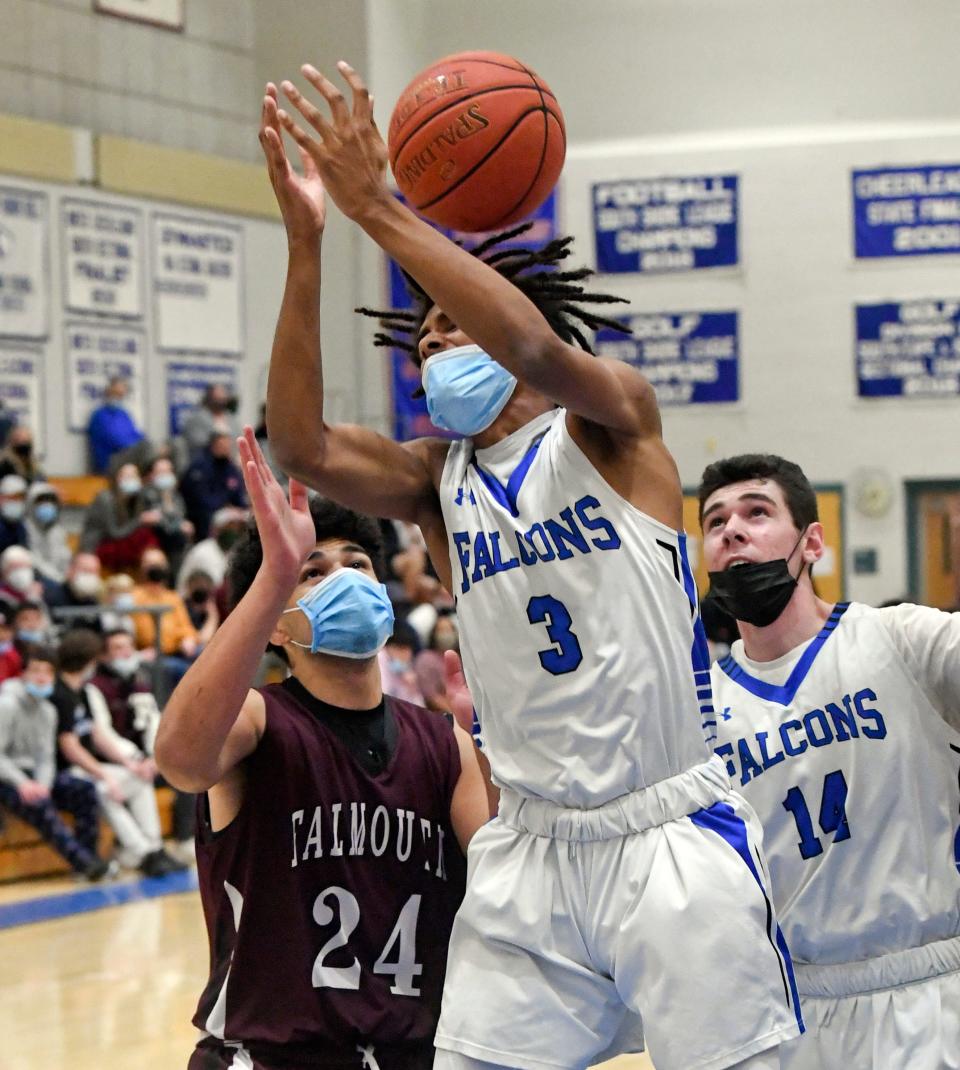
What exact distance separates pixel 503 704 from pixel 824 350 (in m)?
14.7

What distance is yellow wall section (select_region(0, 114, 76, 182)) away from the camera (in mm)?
14773

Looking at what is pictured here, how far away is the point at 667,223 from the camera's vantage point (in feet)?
55.9

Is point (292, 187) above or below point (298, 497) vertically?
above

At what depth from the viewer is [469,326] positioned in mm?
2705

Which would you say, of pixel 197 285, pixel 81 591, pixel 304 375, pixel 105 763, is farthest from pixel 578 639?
pixel 197 285

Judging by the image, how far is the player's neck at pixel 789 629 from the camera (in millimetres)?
3621

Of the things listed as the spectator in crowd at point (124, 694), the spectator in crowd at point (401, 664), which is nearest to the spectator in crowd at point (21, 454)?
the spectator in crowd at point (124, 694)

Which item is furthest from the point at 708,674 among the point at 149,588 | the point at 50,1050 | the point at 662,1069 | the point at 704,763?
the point at 149,588

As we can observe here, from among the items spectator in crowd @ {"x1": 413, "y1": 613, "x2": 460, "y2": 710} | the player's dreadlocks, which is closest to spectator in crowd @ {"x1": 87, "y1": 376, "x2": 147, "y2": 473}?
spectator in crowd @ {"x1": 413, "y1": 613, "x2": 460, "y2": 710}

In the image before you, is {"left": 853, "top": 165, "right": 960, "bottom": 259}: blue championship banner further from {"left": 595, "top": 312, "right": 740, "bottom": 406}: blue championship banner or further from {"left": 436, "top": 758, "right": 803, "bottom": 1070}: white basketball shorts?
{"left": 436, "top": 758, "right": 803, "bottom": 1070}: white basketball shorts

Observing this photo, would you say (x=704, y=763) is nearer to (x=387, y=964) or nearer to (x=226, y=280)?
(x=387, y=964)

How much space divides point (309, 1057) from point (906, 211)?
15.0m

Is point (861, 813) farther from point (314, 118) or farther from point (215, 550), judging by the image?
point (215, 550)

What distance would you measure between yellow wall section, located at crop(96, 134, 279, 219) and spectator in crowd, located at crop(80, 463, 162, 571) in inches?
148
